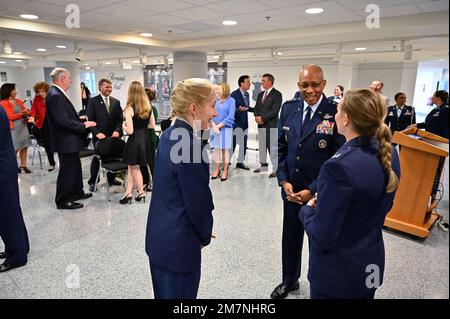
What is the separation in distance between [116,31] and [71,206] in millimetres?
4070

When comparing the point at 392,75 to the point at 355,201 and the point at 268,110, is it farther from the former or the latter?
the point at 355,201

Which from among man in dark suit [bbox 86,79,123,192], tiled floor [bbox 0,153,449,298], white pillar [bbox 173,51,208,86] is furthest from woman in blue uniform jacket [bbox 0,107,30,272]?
white pillar [bbox 173,51,208,86]

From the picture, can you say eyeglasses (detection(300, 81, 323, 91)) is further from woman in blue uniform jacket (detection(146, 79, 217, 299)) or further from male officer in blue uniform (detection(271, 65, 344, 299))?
woman in blue uniform jacket (detection(146, 79, 217, 299))

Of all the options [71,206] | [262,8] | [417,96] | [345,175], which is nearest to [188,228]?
[345,175]

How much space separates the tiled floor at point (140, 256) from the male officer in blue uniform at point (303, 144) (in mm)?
666

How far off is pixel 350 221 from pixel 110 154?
387 cm

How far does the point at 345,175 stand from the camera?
1136mm

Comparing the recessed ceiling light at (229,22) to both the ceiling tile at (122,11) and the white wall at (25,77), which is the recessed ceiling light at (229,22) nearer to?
the ceiling tile at (122,11)

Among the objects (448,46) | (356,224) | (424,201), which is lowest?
(424,201)

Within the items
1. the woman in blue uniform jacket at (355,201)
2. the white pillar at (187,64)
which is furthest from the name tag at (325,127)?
the white pillar at (187,64)

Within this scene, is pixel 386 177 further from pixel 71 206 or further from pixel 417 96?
pixel 417 96

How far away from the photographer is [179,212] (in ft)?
4.43

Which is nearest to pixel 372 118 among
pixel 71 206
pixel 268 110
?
pixel 71 206

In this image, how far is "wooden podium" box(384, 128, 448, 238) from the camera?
310cm
